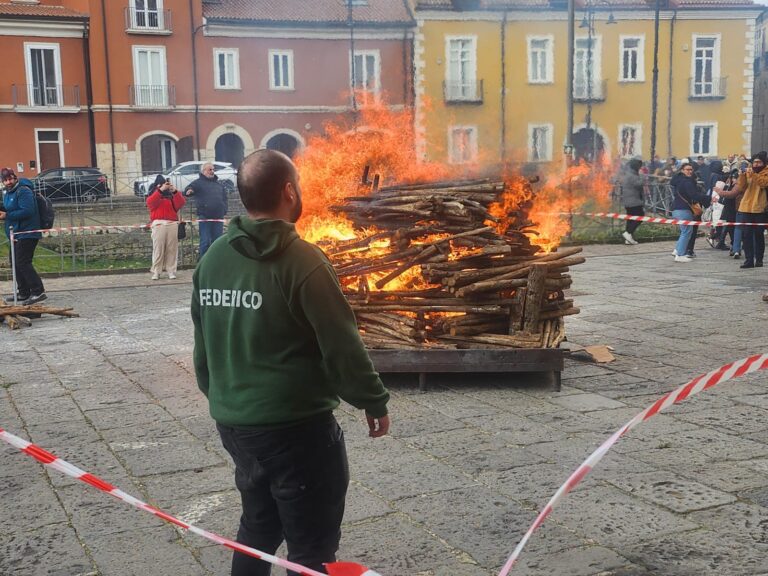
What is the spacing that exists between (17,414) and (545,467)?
3.89 m

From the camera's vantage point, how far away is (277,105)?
129 ft

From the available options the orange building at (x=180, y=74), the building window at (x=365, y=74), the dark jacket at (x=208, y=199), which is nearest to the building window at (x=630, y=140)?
the orange building at (x=180, y=74)

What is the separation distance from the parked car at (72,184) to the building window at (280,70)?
9.99 m

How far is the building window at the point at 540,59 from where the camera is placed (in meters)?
24.2

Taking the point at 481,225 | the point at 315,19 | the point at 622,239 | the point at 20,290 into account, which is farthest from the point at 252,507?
the point at 315,19

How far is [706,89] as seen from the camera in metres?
42.2

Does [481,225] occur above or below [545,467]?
above

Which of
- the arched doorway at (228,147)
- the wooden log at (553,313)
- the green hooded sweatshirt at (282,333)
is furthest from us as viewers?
the arched doorway at (228,147)

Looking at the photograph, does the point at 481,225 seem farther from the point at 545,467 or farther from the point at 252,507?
the point at 252,507

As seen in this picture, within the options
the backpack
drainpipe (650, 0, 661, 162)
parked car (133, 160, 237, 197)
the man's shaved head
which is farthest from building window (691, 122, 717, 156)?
the man's shaved head

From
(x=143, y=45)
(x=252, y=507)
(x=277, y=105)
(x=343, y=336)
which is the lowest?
(x=252, y=507)

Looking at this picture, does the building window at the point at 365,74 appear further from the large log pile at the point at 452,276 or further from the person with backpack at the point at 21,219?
the large log pile at the point at 452,276

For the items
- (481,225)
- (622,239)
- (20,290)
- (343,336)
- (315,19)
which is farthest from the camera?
(315,19)

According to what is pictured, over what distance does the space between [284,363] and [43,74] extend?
38160 millimetres
